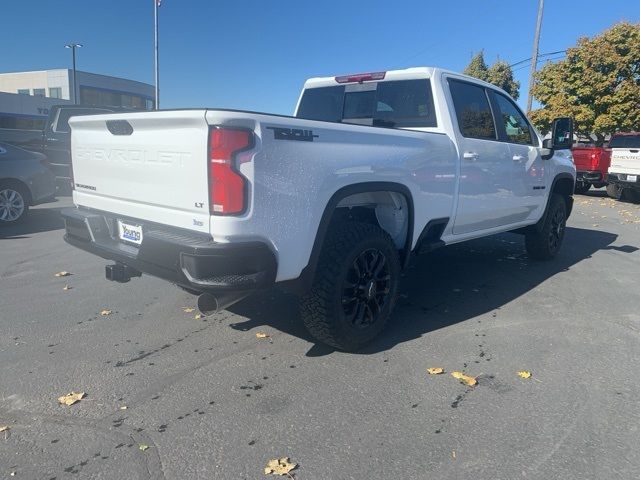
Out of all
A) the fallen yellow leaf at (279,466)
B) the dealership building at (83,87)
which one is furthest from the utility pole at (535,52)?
the dealership building at (83,87)

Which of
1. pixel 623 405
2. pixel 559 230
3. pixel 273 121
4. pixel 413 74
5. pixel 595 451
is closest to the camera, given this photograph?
pixel 595 451

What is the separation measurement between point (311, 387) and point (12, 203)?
283 inches


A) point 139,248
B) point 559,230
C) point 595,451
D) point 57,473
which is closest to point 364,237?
point 139,248

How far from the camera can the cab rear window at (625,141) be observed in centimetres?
1404

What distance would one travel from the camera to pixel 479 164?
4582 millimetres

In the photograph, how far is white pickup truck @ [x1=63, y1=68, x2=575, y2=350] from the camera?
8.95 ft

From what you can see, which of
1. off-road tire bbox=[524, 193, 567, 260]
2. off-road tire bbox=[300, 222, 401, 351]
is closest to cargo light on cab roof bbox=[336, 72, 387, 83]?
off-road tire bbox=[300, 222, 401, 351]

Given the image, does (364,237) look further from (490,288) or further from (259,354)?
(490,288)

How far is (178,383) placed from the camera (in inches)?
124

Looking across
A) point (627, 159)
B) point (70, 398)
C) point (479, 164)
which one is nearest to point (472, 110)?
point (479, 164)

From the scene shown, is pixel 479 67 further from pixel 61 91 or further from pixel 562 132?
pixel 61 91

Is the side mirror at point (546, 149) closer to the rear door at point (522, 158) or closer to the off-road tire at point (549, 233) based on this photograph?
the rear door at point (522, 158)

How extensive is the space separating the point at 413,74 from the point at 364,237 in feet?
6.06

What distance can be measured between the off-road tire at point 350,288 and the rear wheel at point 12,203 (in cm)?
685
